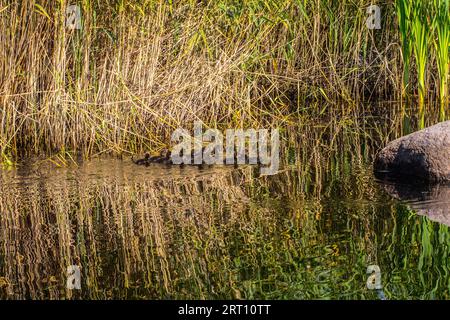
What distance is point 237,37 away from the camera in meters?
8.53

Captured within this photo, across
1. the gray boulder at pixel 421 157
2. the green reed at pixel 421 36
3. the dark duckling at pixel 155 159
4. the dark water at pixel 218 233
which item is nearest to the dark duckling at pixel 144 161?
the dark duckling at pixel 155 159

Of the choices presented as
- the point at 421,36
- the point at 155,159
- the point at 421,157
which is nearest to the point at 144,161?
the point at 155,159

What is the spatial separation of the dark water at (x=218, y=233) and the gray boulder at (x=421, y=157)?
0.17 metres

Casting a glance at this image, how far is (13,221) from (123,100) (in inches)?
84.2

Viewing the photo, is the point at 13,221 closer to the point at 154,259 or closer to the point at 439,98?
the point at 154,259

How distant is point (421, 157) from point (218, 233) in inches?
76.3

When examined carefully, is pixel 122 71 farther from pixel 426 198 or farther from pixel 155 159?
pixel 426 198

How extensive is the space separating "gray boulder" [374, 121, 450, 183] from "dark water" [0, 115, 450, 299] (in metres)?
0.17

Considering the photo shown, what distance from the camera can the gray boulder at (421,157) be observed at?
632 cm

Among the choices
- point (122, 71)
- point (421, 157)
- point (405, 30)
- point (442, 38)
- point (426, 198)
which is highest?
point (405, 30)

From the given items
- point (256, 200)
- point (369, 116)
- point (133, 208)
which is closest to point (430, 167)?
point (256, 200)

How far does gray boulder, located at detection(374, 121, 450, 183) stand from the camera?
6.32 metres

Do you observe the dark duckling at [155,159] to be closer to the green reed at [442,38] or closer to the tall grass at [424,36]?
the tall grass at [424,36]

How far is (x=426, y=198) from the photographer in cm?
594
